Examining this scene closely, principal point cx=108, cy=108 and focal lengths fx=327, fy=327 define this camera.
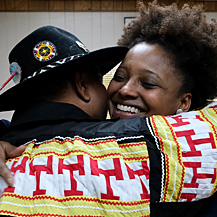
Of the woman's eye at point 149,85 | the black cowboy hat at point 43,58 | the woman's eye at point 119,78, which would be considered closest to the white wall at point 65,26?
the woman's eye at point 119,78

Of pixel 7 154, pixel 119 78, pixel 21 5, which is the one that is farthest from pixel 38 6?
pixel 7 154

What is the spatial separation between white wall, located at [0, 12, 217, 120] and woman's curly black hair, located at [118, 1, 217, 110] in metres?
3.27

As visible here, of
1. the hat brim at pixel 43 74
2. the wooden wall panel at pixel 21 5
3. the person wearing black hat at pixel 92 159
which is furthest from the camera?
the wooden wall panel at pixel 21 5

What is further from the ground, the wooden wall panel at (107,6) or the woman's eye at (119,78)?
the wooden wall panel at (107,6)

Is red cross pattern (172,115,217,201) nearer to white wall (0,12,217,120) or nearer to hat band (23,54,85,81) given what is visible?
hat band (23,54,85,81)

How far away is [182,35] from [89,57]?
0.61m

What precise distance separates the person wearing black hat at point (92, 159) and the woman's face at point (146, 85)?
355 millimetres

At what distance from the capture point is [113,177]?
90cm

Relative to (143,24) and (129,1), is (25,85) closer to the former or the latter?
(143,24)

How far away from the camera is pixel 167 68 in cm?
150

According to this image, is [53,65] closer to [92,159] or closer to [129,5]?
[92,159]

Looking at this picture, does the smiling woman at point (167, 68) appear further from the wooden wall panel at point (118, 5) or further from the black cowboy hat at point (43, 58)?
the wooden wall panel at point (118, 5)

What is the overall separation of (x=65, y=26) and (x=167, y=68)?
3618mm

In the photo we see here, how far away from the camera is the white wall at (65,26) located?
4781 mm
